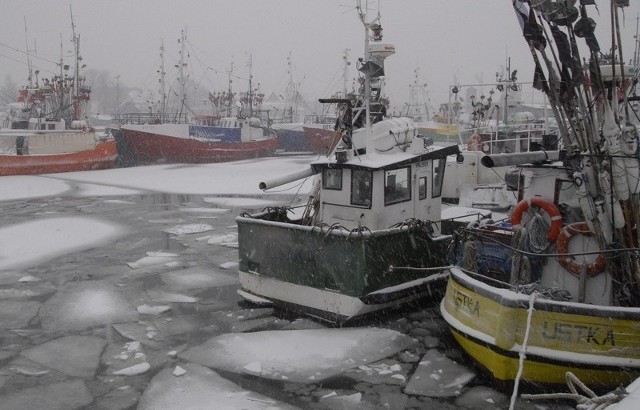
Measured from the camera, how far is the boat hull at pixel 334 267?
25.9ft

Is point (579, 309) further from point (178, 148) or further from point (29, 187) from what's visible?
point (178, 148)

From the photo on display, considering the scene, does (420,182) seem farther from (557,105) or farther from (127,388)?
(127,388)

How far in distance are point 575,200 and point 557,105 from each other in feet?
3.96

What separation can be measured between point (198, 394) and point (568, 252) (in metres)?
4.56

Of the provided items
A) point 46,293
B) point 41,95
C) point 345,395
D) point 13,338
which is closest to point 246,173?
point 41,95

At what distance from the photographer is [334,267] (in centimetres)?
809

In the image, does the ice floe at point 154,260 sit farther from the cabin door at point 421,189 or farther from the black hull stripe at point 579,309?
the black hull stripe at point 579,309

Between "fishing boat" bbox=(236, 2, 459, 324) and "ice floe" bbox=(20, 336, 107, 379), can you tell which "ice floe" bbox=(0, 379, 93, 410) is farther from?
"fishing boat" bbox=(236, 2, 459, 324)

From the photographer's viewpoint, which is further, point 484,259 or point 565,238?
point 484,259

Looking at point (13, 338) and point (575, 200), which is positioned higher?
point (575, 200)

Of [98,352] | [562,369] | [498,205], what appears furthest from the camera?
[498,205]

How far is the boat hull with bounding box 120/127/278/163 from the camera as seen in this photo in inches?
1449

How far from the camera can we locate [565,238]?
6.70 m

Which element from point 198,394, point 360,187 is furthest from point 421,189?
point 198,394
